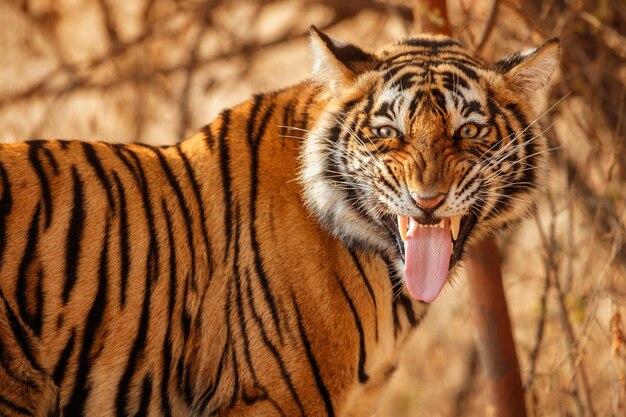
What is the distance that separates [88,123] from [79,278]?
16.2ft

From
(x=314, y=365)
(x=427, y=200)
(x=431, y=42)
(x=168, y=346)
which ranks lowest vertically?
(x=314, y=365)

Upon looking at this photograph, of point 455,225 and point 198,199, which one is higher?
point 198,199

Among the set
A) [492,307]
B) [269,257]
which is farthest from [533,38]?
[269,257]

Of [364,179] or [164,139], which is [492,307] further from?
[164,139]

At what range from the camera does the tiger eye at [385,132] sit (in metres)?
3.45

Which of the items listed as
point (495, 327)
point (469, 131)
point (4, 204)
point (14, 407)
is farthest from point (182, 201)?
point (495, 327)

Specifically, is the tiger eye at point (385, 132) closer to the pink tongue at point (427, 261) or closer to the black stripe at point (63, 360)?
the pink tongue at point (427, 261)

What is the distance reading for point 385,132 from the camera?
11.4ft

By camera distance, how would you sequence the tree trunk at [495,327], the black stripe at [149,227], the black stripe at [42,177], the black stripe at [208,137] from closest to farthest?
the black stripe at [42,177], the black stripe at [149,227], the black stripe at [208,137], the tree trunk at [495,327]

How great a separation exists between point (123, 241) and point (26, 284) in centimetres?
39

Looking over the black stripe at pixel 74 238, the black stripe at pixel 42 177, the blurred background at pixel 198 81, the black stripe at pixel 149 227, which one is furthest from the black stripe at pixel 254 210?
the blurred background at pixel 198 81

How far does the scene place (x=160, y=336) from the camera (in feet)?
11.7

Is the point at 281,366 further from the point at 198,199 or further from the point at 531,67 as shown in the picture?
the point at 531,67

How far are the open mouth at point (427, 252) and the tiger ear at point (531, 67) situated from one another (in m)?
0.57
